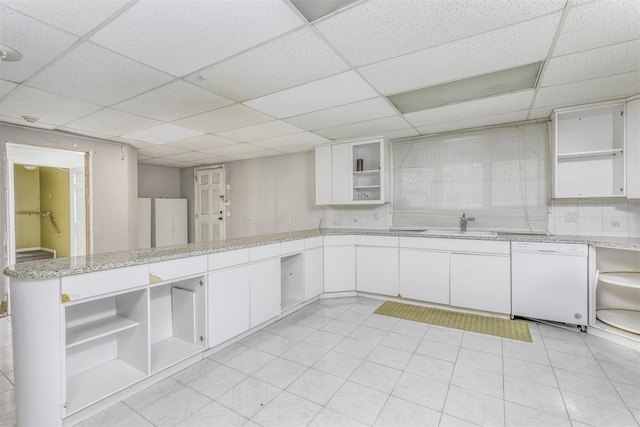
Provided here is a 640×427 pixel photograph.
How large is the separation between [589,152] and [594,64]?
1.21 metres

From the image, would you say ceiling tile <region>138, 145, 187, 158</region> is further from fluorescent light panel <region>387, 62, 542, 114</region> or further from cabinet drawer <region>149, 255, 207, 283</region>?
fluorescent light panel <region>387, 62, 542, 114</region>

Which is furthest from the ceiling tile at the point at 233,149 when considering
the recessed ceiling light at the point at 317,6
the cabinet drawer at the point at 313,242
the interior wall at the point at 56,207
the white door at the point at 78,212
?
the interior wall at the point at 56,207

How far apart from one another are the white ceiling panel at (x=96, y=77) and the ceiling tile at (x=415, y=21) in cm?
147

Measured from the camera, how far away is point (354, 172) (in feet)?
14.4

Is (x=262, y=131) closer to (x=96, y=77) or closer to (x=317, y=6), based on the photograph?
(x=96, y=77)

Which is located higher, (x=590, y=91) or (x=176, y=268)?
(x=590, y=91)

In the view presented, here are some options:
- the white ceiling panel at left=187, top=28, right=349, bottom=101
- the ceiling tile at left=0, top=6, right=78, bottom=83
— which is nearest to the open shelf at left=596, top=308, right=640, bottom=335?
the white ceiling panel at left=187, top=28, right=349, bottom=101

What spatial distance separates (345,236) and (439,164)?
168cm

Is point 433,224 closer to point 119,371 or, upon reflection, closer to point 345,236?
point 345,236

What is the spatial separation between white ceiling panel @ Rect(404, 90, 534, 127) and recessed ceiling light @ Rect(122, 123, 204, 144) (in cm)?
285

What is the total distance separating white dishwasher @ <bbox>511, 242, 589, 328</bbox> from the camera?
111 inches

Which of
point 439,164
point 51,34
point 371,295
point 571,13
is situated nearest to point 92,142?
point 51,34

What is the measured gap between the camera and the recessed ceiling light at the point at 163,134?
3.71 m

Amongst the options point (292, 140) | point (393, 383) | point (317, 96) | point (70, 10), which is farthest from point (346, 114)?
point (393, 383)
